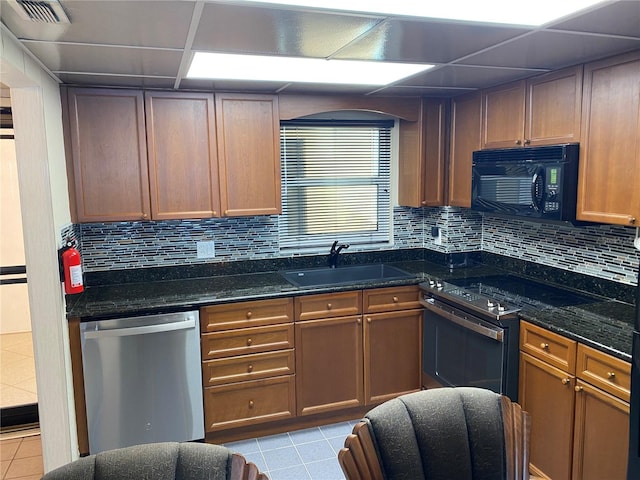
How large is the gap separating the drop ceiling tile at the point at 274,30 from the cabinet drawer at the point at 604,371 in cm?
160

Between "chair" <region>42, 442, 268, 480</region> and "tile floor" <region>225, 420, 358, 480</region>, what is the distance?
1579 millimetres

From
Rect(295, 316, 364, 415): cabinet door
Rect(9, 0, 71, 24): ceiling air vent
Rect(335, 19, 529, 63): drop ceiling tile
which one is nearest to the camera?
Rect(9, 0, 71, 24): ceiling air vent

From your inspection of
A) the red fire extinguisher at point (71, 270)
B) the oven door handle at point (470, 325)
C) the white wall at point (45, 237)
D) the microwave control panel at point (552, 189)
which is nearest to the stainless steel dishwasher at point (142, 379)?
the white wall at point (45, 237)

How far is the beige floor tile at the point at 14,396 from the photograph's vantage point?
3220 mm

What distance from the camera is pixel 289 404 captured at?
3.04 metres

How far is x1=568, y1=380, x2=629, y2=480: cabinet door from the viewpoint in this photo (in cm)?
198

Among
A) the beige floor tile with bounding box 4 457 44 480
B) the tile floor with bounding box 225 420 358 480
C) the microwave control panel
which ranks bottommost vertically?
the tile floor with bounding box 225 420 358 480

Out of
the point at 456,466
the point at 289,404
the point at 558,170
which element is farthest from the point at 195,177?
the point at 456,466

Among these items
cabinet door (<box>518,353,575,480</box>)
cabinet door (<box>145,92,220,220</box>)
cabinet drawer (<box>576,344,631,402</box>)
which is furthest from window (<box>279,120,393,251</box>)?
cabinet drawer (<box>576,344,631,402</box>)

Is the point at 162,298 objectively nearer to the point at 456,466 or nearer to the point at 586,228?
the point at 456,466

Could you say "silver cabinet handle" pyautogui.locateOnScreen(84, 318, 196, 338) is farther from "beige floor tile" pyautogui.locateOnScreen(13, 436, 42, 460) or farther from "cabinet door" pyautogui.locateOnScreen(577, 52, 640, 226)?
"cabinet door" pyautogui.locateOnScreen(577, 52, 640, 226)

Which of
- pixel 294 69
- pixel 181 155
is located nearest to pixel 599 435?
pixel 294 69

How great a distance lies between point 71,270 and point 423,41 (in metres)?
1.97

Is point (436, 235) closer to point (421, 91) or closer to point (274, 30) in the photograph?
point (421, 91)
